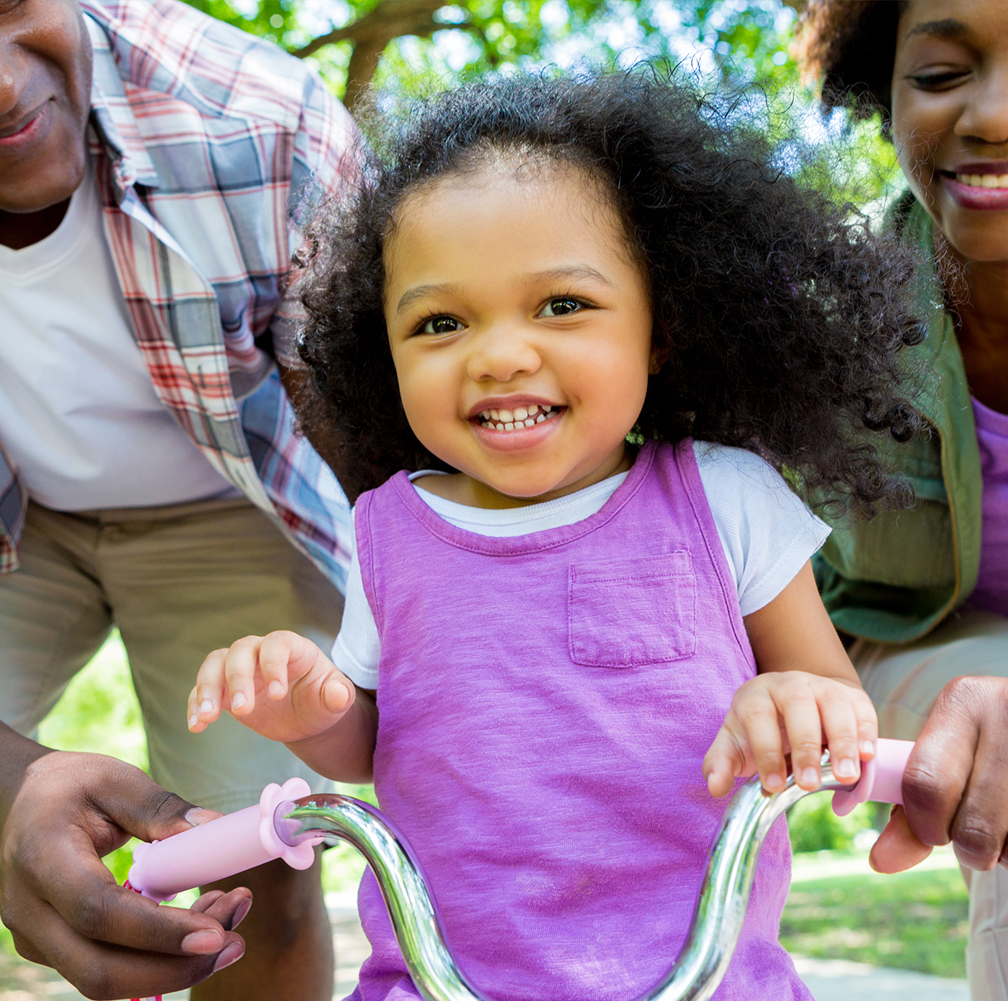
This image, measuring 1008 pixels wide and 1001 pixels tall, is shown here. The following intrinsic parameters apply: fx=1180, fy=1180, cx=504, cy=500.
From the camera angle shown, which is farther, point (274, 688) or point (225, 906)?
point (225, 906)

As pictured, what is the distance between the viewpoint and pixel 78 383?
6.57 feet

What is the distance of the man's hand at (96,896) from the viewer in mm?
1275

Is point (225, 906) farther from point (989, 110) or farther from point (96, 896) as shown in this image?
point (989, 110)

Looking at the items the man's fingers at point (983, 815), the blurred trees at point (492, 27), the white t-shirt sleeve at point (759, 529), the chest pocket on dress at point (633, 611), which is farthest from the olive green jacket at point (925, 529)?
the blurred trees at point (492, 27)

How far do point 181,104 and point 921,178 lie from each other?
4.05 feet

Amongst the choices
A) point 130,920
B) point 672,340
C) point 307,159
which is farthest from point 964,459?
point 130,920

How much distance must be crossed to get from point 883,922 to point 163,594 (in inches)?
123

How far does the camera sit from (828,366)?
1.51 meters

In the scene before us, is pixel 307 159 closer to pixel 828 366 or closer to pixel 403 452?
pixel 403 452

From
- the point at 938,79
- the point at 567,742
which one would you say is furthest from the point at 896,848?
the point at 938,79

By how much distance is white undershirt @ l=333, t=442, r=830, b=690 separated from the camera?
141 cm

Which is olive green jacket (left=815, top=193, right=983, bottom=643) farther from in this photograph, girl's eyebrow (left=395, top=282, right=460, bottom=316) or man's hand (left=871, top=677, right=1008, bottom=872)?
girl's eyebrow (left=395, top=282, right=460, bottom=316)

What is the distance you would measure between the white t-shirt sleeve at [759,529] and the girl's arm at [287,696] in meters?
0.48

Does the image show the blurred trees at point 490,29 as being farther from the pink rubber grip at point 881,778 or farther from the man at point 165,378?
the pink rubber grip at point 881,778
